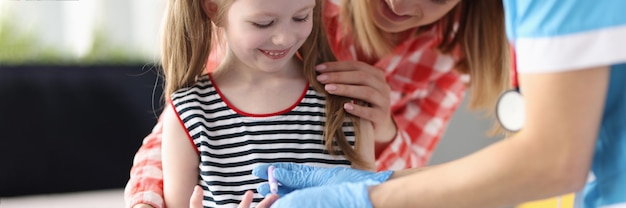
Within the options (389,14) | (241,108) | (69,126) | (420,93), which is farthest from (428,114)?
(69,126)

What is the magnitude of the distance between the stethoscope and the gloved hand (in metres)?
0.21

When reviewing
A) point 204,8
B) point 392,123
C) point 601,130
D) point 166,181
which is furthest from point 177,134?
point 601,130

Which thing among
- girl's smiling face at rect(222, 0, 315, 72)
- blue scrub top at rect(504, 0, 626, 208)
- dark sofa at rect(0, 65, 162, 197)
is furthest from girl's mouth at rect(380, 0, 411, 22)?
Result: dark sofa at rect(0, 65, 162, 197)

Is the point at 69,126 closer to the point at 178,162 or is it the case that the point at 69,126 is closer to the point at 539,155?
the point at 178,162

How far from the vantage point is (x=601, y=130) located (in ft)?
3.48

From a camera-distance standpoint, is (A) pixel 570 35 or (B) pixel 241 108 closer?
(A) pixel 570 35

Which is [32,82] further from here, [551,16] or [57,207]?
[551,16]

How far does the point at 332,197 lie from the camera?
3.79ft

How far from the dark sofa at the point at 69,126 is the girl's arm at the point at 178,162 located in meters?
1.44

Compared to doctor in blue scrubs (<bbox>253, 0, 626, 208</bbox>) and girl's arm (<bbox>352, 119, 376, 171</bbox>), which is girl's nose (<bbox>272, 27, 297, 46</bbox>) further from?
doctor in blue scrubs (<bbox>253, 0, 626, 208</bbox>)

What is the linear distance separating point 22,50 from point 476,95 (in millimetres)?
1755

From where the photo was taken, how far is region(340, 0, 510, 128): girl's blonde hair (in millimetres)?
1733

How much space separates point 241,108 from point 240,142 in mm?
59

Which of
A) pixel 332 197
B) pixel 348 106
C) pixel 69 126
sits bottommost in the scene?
pixel 69 126
